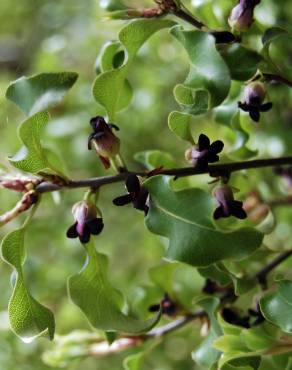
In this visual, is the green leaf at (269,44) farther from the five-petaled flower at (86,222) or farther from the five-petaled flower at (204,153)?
the five-petaled flower at (86,222)

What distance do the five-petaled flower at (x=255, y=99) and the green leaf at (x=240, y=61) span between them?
16mm

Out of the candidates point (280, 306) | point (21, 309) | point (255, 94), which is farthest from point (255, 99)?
point (21, 309)

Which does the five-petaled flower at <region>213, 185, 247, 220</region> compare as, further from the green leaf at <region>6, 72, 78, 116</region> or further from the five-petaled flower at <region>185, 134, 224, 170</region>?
the green leaf at <region>6, 72, 78, 116</region>

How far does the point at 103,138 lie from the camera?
0.78 meters

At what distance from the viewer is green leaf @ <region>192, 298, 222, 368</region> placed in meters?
0.86

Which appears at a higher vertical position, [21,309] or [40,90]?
[40,90]

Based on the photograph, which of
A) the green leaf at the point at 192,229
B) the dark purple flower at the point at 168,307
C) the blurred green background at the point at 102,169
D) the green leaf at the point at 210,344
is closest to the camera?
the green leaf at the point at 192,229

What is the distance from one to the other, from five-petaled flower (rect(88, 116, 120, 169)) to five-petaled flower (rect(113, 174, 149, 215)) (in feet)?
0.18

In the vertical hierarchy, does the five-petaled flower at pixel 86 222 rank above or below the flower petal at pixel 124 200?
below

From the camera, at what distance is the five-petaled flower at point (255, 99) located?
0.77 metres

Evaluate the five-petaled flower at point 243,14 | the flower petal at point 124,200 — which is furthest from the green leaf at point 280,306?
the five-petaled flower at point 243,14

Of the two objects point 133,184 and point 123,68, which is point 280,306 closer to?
point 133,184

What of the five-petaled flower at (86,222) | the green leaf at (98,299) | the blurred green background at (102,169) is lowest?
the blurred green background at (102,169)

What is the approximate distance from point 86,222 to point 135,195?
70 millimetres
